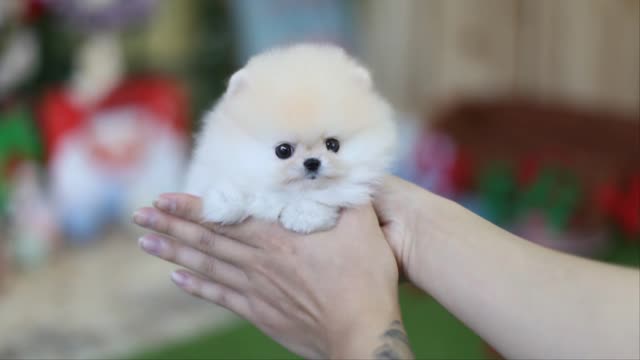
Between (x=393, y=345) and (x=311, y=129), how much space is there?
30 cm

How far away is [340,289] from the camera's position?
1137 millimetres

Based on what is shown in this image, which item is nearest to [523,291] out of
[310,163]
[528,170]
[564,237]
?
[310,163]

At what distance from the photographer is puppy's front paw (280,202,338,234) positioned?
1.14m

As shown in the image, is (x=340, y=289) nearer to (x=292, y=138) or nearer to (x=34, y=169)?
(x=292, y=138)

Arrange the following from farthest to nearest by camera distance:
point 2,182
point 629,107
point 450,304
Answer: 1. point 629,107
2. point 2,182
3. point 450,304

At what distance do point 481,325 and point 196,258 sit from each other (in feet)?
1.38

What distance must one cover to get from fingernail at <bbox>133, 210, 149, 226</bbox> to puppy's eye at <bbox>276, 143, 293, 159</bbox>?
20 cm

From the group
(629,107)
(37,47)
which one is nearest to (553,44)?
(629,107)

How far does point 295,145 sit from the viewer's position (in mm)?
1129

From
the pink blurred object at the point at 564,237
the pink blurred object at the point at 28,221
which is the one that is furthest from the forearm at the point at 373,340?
the pink blurred object at the point at 28,221

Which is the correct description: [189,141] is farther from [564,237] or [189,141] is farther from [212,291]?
[212,291]

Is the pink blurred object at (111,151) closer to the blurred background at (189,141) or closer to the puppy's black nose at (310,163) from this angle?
the blurred background at (189,141)

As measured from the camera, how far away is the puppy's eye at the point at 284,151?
3.71ft

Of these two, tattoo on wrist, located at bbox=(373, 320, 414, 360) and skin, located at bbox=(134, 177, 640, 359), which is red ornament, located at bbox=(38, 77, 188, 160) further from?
tattoo on wrist, located at bbox=(373, 320, 414, 360)
